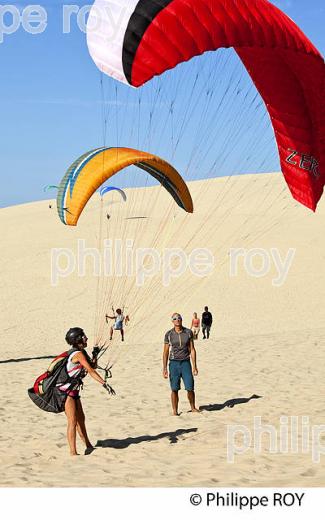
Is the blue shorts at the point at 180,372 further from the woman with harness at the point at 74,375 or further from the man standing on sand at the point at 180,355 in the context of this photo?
the woman with harness at the point at 74,375

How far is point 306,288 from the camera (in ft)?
97.9

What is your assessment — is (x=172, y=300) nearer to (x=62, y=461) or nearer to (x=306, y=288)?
(x=306, y=288)

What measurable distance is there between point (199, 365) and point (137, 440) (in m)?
6.14

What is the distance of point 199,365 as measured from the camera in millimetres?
14695

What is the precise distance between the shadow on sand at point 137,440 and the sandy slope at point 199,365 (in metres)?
0.04

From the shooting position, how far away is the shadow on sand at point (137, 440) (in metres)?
8.41

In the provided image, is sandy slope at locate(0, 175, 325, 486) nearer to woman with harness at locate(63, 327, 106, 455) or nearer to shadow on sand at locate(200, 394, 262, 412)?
shadow on sand at locate(200, 394, 262, 412)

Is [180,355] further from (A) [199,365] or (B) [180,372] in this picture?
(A) [199,365]

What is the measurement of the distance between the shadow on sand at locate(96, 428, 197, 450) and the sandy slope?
4 cm

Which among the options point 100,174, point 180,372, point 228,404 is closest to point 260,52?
point 100,174

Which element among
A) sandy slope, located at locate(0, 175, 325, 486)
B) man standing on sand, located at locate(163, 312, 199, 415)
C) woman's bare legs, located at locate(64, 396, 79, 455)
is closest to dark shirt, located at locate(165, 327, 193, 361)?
man standing on sand, located at locate(163, 312, 199, 415)

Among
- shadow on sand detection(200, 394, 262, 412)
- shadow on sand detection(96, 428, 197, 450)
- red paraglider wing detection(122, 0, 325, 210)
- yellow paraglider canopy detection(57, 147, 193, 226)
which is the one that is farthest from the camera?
yellow paraglider canopy detection(57, 147, 193, 226)

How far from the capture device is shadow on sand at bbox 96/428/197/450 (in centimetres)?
841

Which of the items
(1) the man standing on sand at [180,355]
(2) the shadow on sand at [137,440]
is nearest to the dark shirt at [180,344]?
(1) the man standing on sand at [180,355]
